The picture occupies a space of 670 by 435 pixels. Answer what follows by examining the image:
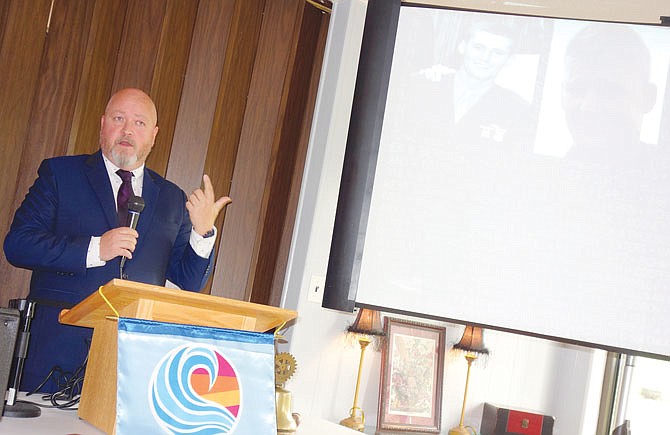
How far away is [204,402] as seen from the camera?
5.27 ft

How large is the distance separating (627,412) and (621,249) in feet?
8.16

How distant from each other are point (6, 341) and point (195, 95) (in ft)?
6.18

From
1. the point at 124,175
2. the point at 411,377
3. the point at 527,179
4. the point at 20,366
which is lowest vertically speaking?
the point at 411,377

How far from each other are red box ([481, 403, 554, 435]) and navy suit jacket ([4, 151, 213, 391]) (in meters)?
1.88

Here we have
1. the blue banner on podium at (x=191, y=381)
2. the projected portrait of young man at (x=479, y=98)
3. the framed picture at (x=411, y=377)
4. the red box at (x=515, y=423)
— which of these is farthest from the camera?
the red box at (x=515, y=423)

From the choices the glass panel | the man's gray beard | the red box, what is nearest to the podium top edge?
the man's gray beard

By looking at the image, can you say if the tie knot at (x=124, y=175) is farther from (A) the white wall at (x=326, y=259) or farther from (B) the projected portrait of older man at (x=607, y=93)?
(B) the projected portrait of older man at (x=607, y=93)

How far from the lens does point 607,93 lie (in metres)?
2.38

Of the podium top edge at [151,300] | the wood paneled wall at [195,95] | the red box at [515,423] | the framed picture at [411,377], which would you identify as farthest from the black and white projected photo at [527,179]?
the red box at [515,423]


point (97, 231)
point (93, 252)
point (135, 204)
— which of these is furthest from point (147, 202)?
point (135, 204)

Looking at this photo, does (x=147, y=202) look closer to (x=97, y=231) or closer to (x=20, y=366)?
(x=97, y=231)

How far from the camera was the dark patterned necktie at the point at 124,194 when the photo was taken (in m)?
2.80

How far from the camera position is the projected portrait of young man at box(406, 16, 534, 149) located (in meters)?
2.44

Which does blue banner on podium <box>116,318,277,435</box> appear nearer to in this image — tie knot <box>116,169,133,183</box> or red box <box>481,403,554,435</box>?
tie knot <box>116,169,133,183</box>
